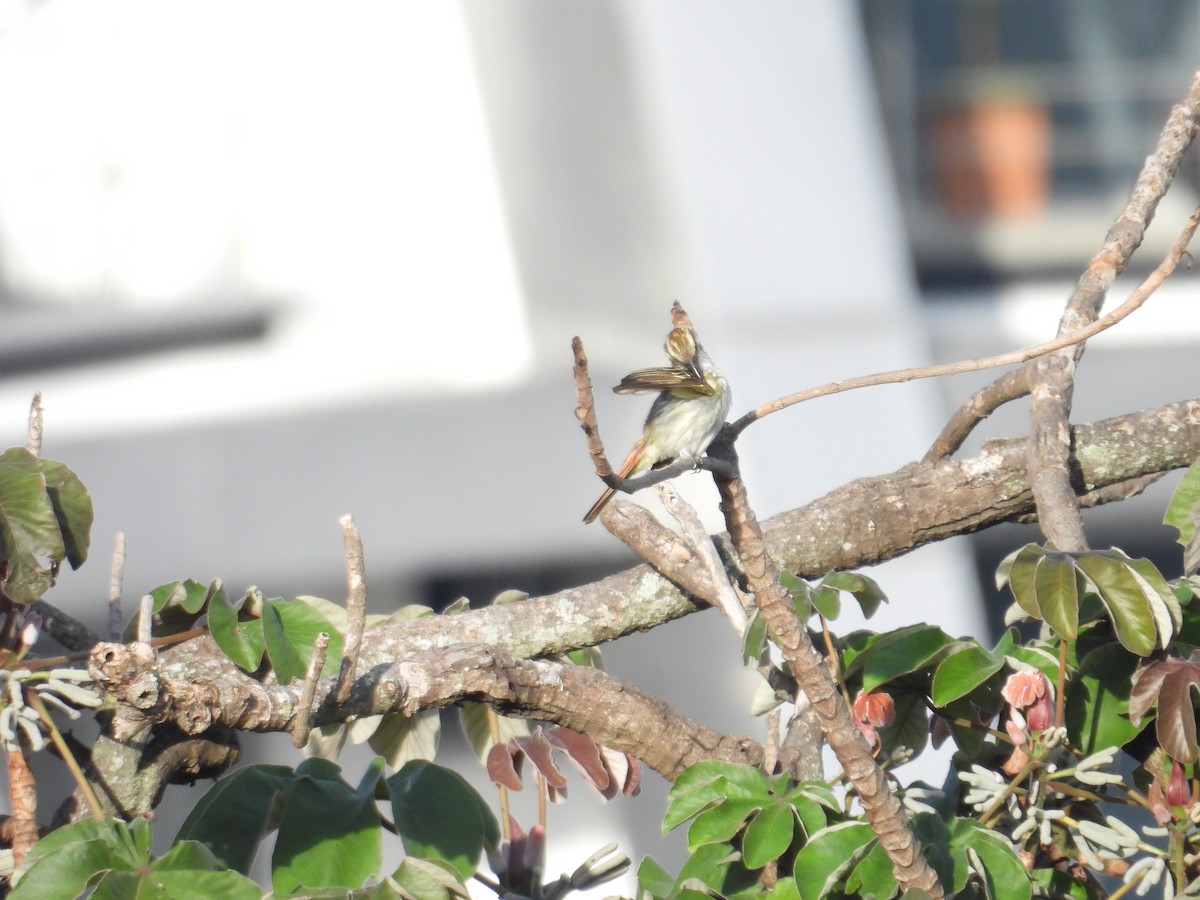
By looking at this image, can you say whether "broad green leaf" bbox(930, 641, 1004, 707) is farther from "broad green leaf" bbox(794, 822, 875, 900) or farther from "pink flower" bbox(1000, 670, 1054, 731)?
"broad green leaf" bbox(794, 822, 875, 900)

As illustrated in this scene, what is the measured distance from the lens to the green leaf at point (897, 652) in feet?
2.94

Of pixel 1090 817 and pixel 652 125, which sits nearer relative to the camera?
pixel 1090 817

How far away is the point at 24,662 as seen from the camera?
37.0 inches

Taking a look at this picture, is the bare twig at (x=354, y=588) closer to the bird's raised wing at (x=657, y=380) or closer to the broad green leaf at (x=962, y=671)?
the bird's raised wing at (x=657, y=380)

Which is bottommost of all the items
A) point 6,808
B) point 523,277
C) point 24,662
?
point 6,808

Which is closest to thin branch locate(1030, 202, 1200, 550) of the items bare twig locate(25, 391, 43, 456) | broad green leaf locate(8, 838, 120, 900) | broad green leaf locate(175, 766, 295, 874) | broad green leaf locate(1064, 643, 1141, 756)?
broad green leaf locate(1064, 643, 1141, 756)

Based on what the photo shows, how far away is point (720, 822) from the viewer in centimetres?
84

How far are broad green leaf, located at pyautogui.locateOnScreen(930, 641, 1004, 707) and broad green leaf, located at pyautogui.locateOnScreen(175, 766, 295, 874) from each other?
52cm

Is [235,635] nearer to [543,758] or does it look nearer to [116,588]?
[116,588]

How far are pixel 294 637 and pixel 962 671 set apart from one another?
1.96 feet

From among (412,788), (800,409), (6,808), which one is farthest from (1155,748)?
(6,808)

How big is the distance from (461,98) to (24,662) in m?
2.10

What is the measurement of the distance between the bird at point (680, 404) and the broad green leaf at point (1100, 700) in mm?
355

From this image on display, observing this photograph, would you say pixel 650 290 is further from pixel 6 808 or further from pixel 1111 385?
pixel 6 808
